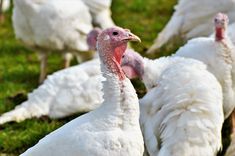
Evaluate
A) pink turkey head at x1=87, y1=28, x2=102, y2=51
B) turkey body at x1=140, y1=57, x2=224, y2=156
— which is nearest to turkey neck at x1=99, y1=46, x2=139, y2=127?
turkey body at x1=140, y1=57, x2=224, y2=156

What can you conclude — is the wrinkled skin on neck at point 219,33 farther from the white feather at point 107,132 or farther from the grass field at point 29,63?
the grass field at point 29,63

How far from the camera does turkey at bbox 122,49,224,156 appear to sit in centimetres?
484

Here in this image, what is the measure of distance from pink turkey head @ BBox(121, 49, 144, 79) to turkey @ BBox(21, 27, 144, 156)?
1195mm

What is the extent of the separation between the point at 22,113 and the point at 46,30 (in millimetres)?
1318

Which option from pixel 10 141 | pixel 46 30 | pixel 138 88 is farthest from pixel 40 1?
pixel 10 141

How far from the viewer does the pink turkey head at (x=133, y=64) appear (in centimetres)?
563

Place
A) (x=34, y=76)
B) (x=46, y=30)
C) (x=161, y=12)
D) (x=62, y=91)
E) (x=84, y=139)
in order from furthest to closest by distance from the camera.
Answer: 1. (x=161, y=12)
2. (x=34, y=76)
3. (x=46, y=30)
4. (x=62, y=91)
5. (x=84, y=139)

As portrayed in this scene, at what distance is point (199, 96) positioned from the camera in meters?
5.02

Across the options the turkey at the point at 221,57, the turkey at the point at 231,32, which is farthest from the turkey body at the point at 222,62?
the turkey at the point at 231,32

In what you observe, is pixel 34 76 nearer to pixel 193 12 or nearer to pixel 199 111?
pixel 193 12

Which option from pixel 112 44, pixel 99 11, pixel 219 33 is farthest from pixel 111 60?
pixel 99 11

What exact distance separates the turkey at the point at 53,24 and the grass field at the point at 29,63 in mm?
400

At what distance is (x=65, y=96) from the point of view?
6.63 metres

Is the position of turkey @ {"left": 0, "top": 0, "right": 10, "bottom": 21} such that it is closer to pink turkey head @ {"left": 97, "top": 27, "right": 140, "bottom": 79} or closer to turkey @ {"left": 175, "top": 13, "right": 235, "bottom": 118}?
turkey @ {"left": 175, "top": 13, "right": 235, "bottom": 118}
